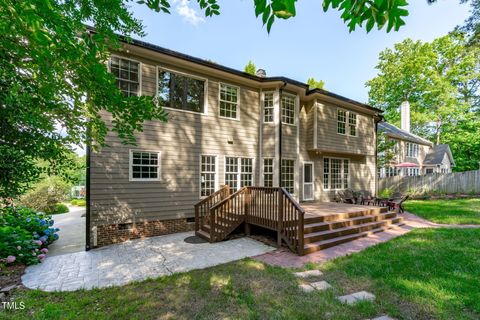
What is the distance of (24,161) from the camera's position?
390 cm

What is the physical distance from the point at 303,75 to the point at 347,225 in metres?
22.2

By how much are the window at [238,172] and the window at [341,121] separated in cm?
569

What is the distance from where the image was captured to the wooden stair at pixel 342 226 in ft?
21.1

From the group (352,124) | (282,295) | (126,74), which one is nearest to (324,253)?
(282,295)

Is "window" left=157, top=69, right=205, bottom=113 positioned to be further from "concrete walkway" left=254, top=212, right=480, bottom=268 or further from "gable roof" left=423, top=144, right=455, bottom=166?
"gable roof" left=423, top=144, right=455, bottom=166

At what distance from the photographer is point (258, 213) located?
720cm

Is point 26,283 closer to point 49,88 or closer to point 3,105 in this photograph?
point 3,105

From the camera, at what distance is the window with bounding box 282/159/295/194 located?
10.5m

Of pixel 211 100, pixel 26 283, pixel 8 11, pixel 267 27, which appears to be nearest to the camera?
pixel 267 27

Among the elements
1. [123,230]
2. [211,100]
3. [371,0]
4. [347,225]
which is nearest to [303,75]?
[211,100]

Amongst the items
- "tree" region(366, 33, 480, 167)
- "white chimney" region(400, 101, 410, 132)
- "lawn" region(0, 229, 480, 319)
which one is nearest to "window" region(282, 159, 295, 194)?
"lawn" region(0, 229, 480, 319)

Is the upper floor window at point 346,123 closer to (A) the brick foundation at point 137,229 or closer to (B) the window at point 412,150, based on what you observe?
(A) the brick foundation at point 137,229

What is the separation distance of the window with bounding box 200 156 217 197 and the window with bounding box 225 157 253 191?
1.89ft

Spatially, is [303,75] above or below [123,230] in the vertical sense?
above
